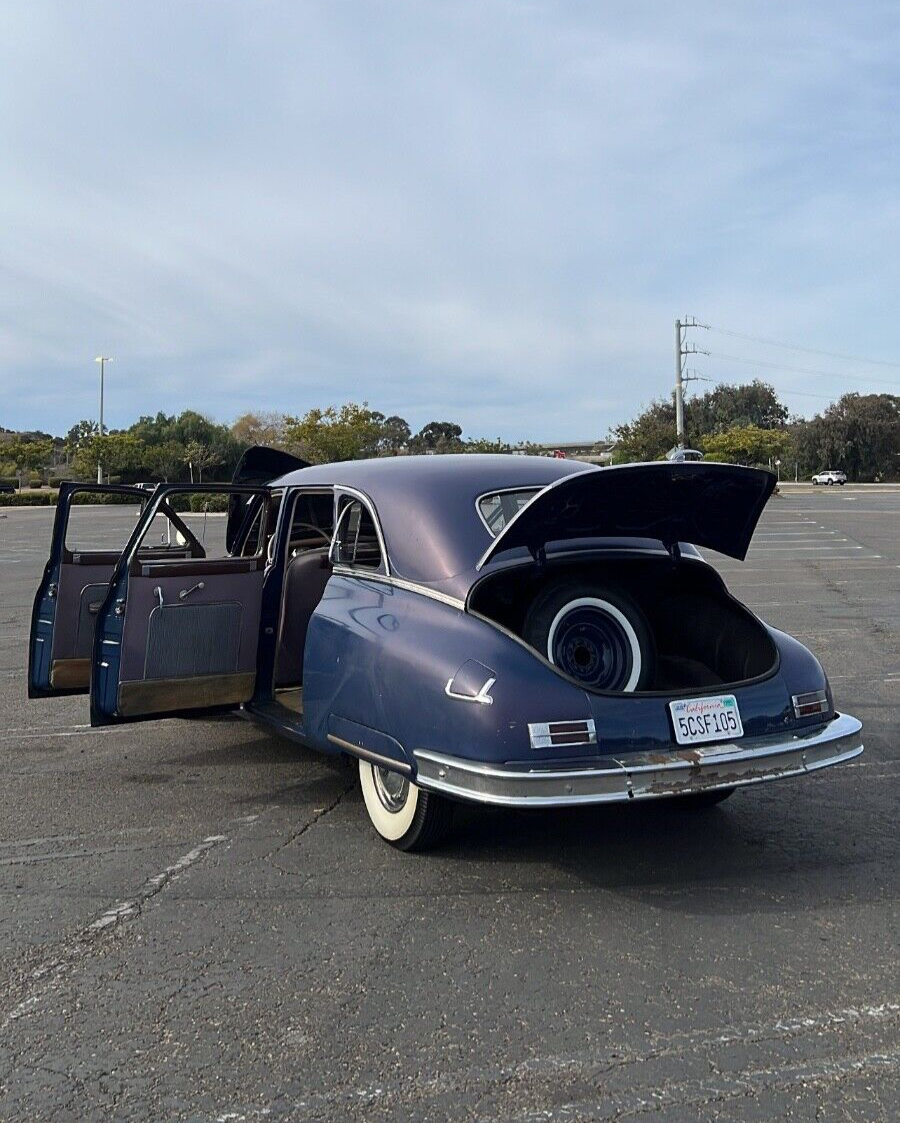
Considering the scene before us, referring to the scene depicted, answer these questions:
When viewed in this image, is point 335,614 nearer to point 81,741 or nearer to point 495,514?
point 495,514

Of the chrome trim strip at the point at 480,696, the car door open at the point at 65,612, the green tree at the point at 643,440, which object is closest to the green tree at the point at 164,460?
the green tree at the point at 643,440

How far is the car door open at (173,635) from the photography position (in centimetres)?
544

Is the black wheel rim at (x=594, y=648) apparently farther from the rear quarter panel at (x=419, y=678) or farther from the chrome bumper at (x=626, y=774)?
the chrome bumper at (x=626, y=774)

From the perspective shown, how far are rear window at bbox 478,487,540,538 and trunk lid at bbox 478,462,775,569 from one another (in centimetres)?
30

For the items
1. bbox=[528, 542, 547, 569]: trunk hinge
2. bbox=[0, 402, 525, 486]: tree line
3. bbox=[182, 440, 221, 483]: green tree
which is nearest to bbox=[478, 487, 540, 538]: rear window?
bbox=[528, 542, 547, 569]: trunk hinge

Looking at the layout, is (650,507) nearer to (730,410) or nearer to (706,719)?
(706,719)

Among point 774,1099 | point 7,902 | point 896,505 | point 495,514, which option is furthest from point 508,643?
point 896,505

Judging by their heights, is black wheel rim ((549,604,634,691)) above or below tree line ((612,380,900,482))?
below

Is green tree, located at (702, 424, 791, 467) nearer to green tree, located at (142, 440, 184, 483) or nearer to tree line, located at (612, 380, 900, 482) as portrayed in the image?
tree line, located at (612, 380, 900, 482)

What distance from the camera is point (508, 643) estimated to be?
4.22 m

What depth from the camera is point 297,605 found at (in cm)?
608

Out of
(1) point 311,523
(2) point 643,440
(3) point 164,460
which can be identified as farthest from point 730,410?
(1) point 311,523

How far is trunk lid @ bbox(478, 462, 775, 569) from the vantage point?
445 centimetres

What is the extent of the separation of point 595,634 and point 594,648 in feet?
0.22
